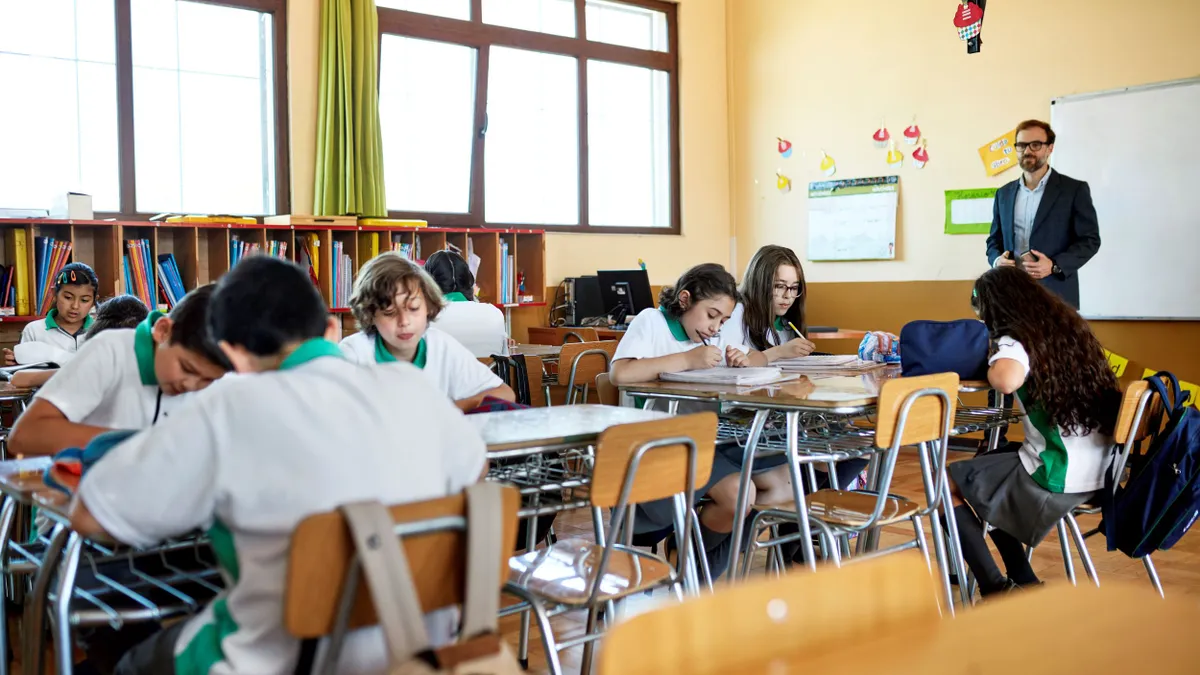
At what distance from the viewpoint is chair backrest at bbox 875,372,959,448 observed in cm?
241

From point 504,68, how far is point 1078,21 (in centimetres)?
325

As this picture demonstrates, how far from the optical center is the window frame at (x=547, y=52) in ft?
20.0

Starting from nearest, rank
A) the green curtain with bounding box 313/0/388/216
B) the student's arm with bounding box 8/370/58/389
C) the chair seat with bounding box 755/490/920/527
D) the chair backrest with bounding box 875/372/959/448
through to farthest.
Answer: the chair backrest with bounding box 875/372/959/448 < the chair seat with bounding box 755/490/920/527 < the student's arm with bounding box 8/370/58/389 < the green curtain with bounding box 313/0/388/216

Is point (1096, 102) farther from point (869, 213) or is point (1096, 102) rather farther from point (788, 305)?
point (788, 305)

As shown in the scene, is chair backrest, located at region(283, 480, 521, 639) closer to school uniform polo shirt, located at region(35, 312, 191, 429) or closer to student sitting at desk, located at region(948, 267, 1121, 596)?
school uniform polo shirt, located at region(35, 312, 191, 429)

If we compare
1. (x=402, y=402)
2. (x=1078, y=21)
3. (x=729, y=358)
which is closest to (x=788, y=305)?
(x=729, y=358)

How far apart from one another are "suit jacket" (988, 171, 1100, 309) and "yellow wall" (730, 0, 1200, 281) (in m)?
0.74

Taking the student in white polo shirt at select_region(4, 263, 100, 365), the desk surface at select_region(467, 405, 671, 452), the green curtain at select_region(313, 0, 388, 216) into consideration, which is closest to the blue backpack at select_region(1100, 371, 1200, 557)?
the desk surface at select_region(467, 405, 671, 452)

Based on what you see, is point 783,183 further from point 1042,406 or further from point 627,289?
point 1042,406

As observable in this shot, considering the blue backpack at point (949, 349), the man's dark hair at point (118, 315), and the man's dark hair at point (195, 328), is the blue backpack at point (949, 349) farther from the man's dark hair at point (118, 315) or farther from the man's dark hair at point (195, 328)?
the man's dark hair at point (118, 315)

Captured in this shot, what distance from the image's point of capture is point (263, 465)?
4.18ft

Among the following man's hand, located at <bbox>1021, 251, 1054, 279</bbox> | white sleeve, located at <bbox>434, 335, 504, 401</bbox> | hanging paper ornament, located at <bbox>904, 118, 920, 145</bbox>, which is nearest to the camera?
white sleeve, located at <bbox>434, 335, 504, 401</bbox>

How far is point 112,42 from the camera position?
514 centimetres

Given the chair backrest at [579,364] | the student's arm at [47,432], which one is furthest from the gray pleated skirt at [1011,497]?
the student's arm at [47,432]
